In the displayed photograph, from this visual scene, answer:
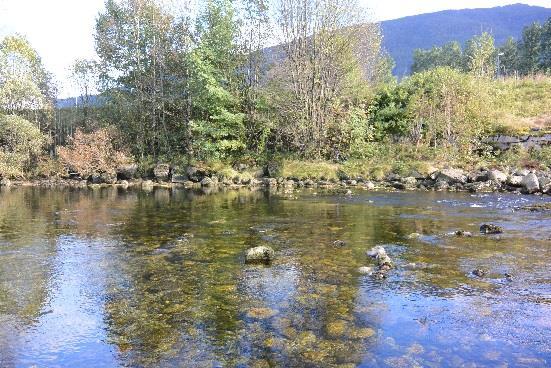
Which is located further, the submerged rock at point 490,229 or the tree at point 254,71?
the tree at point 254,71

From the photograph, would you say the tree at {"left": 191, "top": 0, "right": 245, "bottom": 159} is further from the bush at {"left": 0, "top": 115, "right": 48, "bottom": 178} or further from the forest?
the bush at {"left": 0, "top": 115, "right": 48, "bottom": 178}

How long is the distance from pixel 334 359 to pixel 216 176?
32133mm

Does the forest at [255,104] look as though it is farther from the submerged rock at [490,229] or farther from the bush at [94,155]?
the submerged rock at [490,229]

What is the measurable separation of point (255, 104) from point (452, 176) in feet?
54.7

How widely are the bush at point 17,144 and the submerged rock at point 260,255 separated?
1376 inches

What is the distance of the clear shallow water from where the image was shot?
25.0ft

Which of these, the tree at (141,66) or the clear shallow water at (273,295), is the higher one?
the tree at (141,66)

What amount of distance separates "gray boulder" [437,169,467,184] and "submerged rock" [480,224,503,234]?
51.3 ft

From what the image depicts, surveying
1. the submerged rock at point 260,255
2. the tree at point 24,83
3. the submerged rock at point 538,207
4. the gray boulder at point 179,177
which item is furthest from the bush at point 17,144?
the submerged rock at point 538,207

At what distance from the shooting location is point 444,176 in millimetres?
32469

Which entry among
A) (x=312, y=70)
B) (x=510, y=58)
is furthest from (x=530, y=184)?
(x=510, y=58)

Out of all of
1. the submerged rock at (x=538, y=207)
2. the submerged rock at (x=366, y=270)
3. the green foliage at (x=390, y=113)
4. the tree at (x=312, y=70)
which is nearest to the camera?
the submerged rock at (x=366, y=270)

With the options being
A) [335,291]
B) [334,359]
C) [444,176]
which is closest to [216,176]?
[444,176]

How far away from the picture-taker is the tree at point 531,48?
91.4 m
